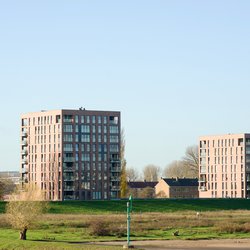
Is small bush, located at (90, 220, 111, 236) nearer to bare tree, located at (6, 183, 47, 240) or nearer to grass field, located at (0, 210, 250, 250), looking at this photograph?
grass field, located at (0, 210, 250, 250)

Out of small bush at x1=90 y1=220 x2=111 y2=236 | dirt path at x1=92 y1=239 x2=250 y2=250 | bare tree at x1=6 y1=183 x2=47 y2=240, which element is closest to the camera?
dirt path at x1=92 y1=239 x2=250 y2=250

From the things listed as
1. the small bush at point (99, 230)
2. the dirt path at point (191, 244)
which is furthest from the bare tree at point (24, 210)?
the dirt path at point (191, 244)

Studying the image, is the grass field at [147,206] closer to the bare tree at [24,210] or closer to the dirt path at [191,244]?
the bare tree at [24,210]

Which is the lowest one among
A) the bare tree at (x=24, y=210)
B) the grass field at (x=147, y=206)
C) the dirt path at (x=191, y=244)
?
the dirt path at (x=191, y=244)

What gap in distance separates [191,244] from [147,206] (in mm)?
78297

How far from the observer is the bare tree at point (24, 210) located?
308 feet

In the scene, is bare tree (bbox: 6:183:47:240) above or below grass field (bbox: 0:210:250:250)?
above

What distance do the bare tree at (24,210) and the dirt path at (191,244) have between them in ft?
29.0

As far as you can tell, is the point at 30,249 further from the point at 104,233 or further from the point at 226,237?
the point at 226,237

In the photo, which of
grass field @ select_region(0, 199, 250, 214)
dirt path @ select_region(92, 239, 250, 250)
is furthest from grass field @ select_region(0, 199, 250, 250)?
dirt path @ select_region(92, 239, 250, 250)

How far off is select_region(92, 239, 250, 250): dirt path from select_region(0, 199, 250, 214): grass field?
59087mm

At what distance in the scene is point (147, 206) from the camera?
168 meters

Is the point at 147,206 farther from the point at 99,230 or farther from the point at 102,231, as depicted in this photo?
the point at 99,230

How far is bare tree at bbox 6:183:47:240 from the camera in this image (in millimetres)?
94000
